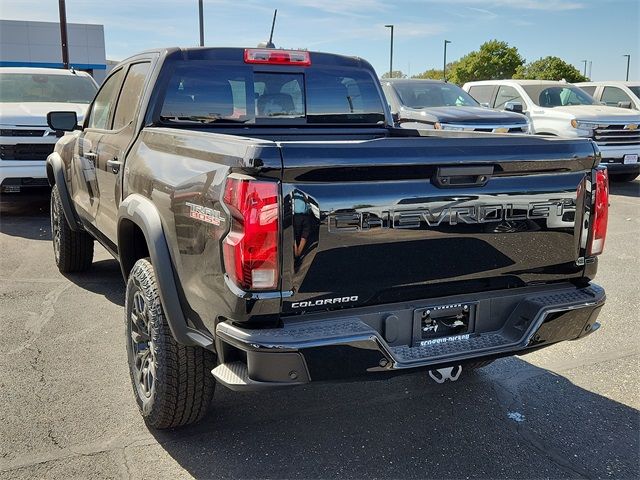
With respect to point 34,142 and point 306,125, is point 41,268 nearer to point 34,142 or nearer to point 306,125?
point 34,142

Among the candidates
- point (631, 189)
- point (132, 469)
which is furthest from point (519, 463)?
point (631, 189)

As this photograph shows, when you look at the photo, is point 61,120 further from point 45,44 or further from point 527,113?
point 45,44

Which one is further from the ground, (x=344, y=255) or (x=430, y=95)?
(x=430, y=95)

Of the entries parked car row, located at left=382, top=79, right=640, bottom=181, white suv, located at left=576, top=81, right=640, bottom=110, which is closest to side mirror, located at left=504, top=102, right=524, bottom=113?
parked car row, located at left=382, top=79, right=640, bottom=181

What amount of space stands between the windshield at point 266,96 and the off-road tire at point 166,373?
1.17 meters

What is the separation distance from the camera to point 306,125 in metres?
4.38

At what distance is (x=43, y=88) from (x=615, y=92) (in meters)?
12.1

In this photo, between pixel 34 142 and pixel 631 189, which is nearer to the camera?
pixel 34 142

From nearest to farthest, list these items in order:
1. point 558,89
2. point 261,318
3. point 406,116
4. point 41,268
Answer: point 261,318
point 41,268
point 406,116
point 558,89

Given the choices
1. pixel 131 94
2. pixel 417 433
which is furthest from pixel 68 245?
pixel 417 433

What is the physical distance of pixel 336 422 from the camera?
344 centimetres

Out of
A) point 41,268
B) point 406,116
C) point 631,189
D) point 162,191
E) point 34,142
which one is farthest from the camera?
point 631,189

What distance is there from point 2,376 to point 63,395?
0.51 metres

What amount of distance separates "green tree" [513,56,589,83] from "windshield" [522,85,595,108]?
46.9 m
